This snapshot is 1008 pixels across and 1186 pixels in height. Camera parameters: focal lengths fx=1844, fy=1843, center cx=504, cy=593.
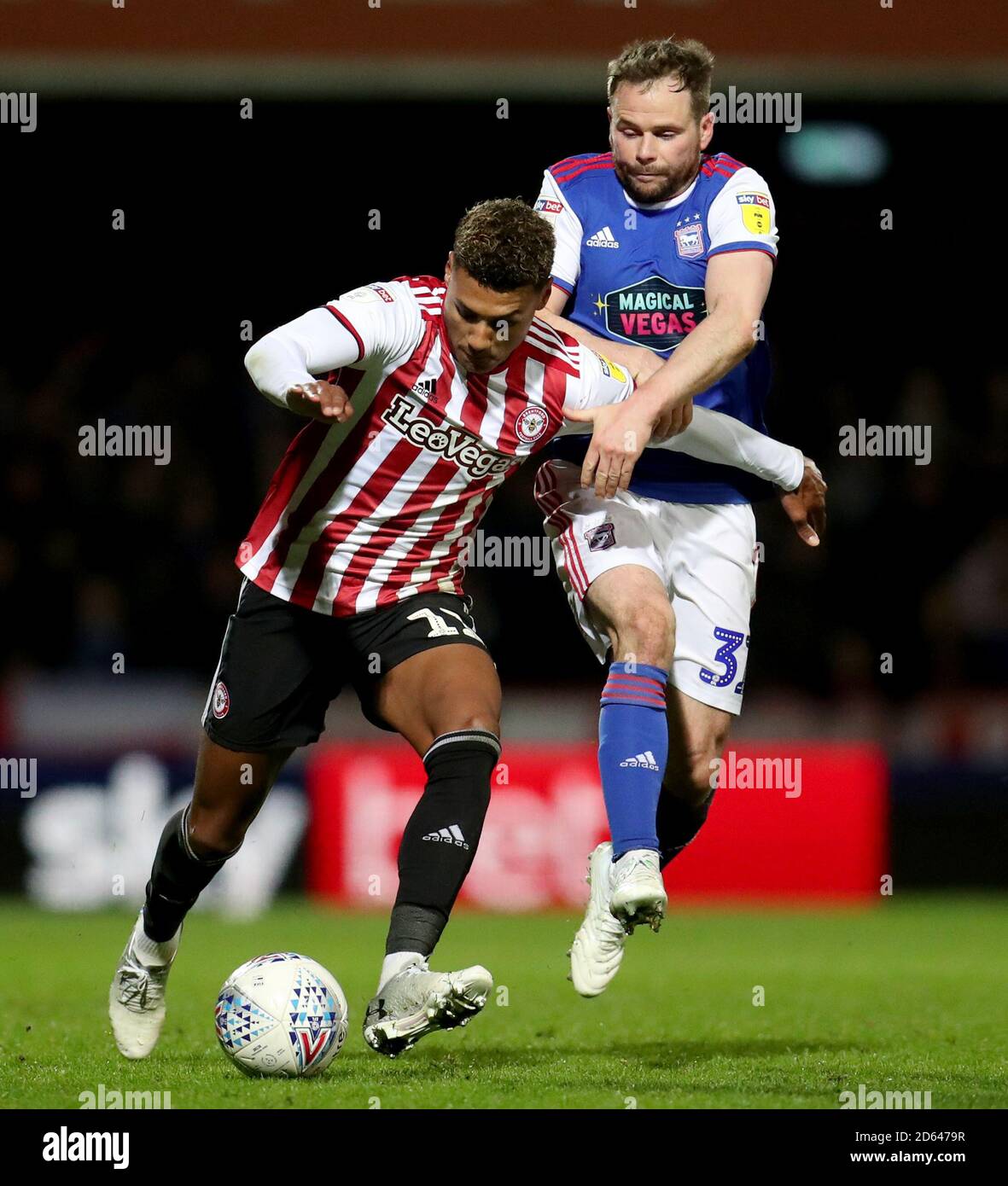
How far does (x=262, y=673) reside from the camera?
4930 millimetres

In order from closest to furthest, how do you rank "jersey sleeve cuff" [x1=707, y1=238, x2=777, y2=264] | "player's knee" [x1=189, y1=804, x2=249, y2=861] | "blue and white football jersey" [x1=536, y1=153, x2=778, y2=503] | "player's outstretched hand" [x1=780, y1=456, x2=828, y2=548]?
1. "player's knee" [x1=189, y1=804, x2=249, y2=861]
2. "jersey sleeve cuff" [x1=707, y1=238, x2=777, y2=264]
3. "blue and white football jersey" [x1=536, y1=153, x2=778, y2=503]
4. "player's outstretched hand" [x1=780, y1=456, x2=828, y2=548]

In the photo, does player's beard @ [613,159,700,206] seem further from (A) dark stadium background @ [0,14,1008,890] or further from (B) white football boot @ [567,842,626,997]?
(A) dark stadium background @ [0,14,1008,890]

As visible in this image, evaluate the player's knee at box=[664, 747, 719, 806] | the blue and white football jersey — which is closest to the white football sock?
the player's knee at box=[664, 747, 719, 806]

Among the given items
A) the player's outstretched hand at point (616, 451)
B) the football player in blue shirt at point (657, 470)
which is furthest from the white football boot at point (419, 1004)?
the player's outstretched hand at point (616, 451)

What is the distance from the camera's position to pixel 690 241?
5395 mm

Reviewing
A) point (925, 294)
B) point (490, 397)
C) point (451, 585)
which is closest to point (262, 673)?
point (451, 585)

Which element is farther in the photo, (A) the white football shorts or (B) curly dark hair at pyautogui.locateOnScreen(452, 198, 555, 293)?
(A) the white football shorts

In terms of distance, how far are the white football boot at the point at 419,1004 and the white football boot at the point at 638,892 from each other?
1.41ft

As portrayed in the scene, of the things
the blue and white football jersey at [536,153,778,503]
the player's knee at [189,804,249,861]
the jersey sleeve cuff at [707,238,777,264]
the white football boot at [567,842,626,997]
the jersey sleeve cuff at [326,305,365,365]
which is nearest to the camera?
the jersey sleeve cuff at [326,305,365,365]

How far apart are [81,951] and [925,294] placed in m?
8.50

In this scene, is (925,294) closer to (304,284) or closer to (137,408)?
(304,284)

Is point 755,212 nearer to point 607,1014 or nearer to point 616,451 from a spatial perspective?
point 616,451

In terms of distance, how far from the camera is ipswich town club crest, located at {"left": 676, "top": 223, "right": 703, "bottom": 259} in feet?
17.7

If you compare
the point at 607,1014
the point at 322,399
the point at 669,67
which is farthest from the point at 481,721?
the point at 607,1014
